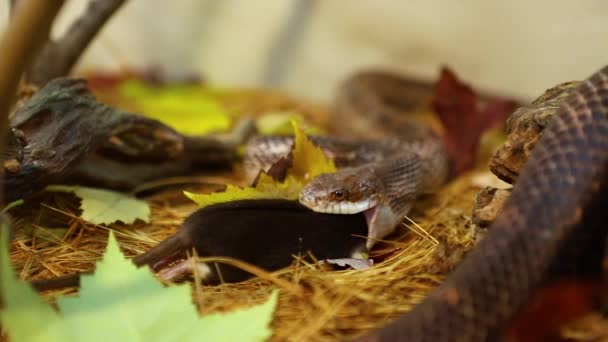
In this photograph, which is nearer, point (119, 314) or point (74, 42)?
point (119, 314)

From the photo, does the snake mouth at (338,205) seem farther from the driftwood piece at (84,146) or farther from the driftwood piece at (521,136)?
the driftwood piece at (84,146)

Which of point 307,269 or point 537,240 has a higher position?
point 537,240

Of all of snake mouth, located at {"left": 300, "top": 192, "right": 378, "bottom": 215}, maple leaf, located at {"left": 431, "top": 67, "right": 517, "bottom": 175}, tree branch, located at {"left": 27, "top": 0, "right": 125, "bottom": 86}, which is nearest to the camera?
snake mouth, located at {"left": 300, "top": 192, "right": 378, "bottom": 215}

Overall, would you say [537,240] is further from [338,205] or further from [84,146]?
[84,146]

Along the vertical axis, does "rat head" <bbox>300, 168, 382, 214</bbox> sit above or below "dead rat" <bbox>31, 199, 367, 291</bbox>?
above

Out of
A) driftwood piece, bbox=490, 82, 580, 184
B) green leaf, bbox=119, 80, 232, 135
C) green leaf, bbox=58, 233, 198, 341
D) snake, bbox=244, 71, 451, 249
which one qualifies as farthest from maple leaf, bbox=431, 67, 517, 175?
green leaf, bbox=58, 233, 198, 341

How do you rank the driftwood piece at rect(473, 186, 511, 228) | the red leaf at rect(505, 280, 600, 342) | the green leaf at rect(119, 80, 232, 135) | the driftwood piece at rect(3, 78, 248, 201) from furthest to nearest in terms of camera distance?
1. the green leaf at rect(119, 80, 232, 135)
2. the driftwood piece at rect(3, 78, 248, 201)
3. the driftwood piece at rect(473, 186, 511, 228)
4. the red leaf at rect(505, 280, 600, 342)

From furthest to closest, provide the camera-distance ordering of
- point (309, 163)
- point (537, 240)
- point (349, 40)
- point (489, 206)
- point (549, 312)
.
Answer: point (349, 40), point (309, 163), point (489, 206), point (537, 240), point (549, 312)

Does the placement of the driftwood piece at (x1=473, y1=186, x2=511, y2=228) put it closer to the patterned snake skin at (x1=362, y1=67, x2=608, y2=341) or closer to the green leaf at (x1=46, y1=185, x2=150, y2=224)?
the patterned snake skin at (x1=362, y1=67, x2=608, y2=341)

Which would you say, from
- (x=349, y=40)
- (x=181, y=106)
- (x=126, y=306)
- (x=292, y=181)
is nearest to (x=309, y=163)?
(x=292, y=181)
